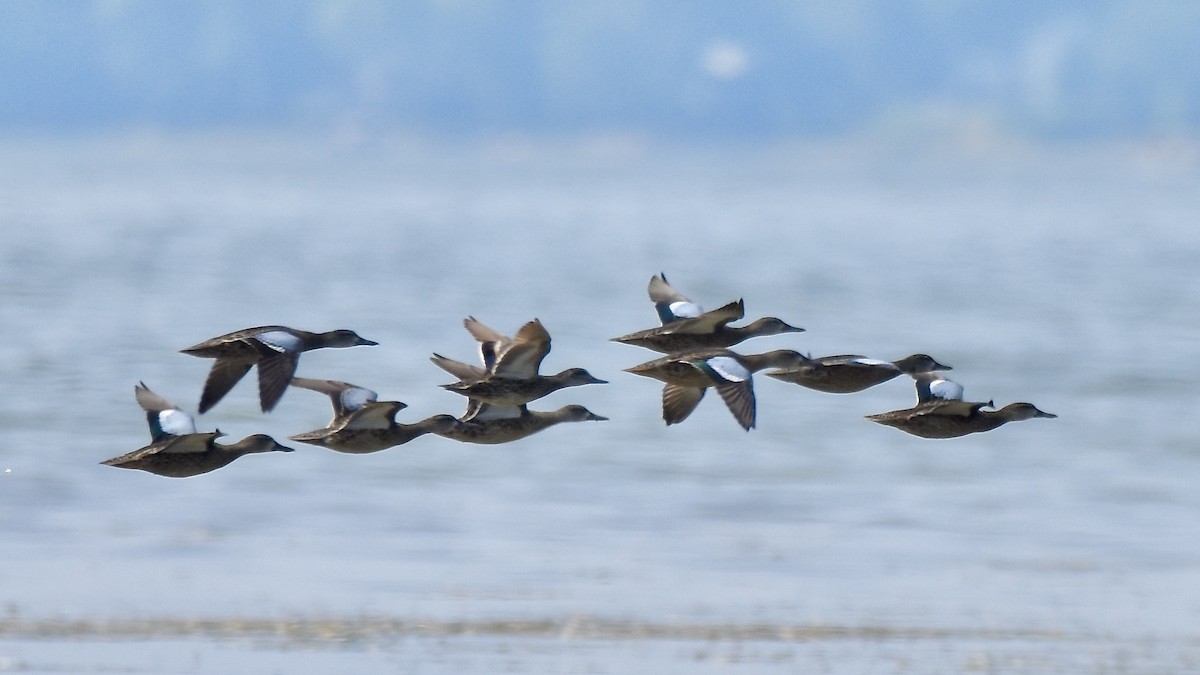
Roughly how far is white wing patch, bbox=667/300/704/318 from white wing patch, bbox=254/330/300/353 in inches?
83.9

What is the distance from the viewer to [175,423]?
947 cm

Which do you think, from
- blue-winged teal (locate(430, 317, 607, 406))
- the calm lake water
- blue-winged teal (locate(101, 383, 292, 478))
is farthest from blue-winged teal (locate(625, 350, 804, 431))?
the calm lake water

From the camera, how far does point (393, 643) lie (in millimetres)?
14992

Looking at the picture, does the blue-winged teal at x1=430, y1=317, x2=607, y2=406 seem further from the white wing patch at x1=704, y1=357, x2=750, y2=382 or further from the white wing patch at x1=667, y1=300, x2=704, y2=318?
the white wing patch at x1=667, y1=300, x2=704, y2=318

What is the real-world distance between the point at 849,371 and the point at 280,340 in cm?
241

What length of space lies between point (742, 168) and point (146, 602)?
17919 centimetres

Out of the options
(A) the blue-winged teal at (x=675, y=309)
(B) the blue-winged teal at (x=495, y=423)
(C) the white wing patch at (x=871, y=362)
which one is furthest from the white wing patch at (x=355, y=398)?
(C) the white wing patch at (x=871, y=362)

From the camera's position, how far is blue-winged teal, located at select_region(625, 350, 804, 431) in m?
8.81

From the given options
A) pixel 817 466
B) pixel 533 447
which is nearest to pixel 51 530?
pixel 533 447

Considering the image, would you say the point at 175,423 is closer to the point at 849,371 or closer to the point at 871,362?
the point at 849,371

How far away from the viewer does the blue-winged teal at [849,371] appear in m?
8.89

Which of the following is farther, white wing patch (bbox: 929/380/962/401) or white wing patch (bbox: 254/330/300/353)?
white wing patch (bbox: 929/380/962/401)

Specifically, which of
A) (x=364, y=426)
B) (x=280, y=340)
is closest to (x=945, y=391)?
(x=364, y=426)

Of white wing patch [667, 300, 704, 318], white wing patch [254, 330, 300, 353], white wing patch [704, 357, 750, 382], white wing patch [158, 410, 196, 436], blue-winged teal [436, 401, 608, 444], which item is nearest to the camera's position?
white wing patch [704, 357, 750, 382]
